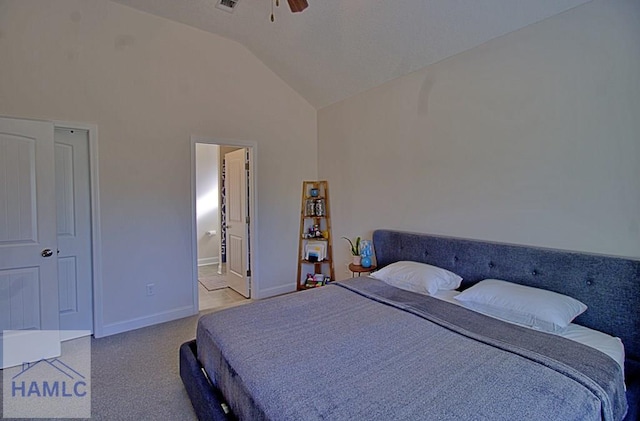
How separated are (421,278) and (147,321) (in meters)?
2.93

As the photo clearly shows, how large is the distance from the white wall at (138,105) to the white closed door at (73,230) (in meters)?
0.18

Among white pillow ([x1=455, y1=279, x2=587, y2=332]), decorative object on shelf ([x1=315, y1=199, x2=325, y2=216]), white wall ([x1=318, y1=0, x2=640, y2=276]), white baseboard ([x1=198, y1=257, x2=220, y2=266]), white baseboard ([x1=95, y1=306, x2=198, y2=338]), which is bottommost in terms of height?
white baseboard ([x1=95, y1=306, x2=198, y2=338])

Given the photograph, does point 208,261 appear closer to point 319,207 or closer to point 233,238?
point 233,238

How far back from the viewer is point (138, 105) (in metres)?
3.36

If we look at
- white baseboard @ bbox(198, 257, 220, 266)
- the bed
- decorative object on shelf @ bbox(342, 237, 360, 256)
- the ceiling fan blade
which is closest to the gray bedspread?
the bed

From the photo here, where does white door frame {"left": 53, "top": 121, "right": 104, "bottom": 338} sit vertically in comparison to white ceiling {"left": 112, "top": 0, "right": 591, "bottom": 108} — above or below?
below

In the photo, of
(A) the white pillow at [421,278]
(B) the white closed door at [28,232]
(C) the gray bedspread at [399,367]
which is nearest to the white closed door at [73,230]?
(B) the white closed door at [28,232]

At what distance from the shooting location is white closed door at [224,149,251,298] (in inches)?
173

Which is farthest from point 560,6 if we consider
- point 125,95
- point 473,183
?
point 125,95

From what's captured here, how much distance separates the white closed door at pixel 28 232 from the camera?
267cm

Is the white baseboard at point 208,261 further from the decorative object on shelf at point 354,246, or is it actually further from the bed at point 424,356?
the bed at point 424,356

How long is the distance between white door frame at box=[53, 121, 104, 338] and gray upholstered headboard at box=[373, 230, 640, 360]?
3.26 metres

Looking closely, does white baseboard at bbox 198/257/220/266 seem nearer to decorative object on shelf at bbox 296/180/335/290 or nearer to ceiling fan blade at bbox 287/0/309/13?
decorative object on shelf at bbox 296/180/335/290

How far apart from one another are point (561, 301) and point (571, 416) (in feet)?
3.27
